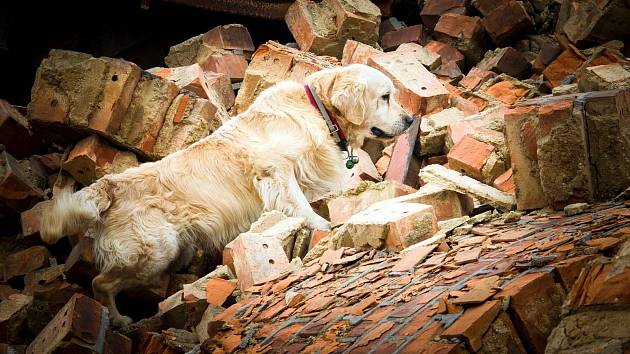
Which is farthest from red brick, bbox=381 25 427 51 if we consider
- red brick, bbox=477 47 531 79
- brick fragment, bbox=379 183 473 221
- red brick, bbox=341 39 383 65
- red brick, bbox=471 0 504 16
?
brick fragment, bbox=379 183 473 221

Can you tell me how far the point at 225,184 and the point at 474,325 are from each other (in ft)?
9.72

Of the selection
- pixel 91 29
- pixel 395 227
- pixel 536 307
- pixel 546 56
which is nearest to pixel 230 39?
pixel 91 29

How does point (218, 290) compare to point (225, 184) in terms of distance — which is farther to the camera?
point (225, 184)

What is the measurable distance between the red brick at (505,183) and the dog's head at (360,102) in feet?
3.08

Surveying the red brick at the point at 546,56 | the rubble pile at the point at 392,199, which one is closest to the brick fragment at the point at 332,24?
the rubble pile at the point at 392,199

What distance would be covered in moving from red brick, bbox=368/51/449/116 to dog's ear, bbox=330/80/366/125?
1.25 metres

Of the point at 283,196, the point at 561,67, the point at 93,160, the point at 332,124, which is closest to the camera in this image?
the point at 283,196

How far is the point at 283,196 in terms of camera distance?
5039 mm

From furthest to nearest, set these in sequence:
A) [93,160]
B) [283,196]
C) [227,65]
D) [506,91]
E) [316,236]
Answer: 1. [227,65]
2. [506,91]
3. [93,160]
4. [283,196]
5. [316,236]

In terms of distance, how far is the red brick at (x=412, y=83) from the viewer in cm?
641

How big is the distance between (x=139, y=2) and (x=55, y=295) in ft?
14.6

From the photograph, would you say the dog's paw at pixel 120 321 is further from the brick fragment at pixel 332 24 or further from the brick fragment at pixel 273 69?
the brick fragment at pixel 332 24

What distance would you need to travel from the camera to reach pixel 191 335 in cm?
388

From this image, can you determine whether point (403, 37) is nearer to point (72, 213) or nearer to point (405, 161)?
point (405, 161)
